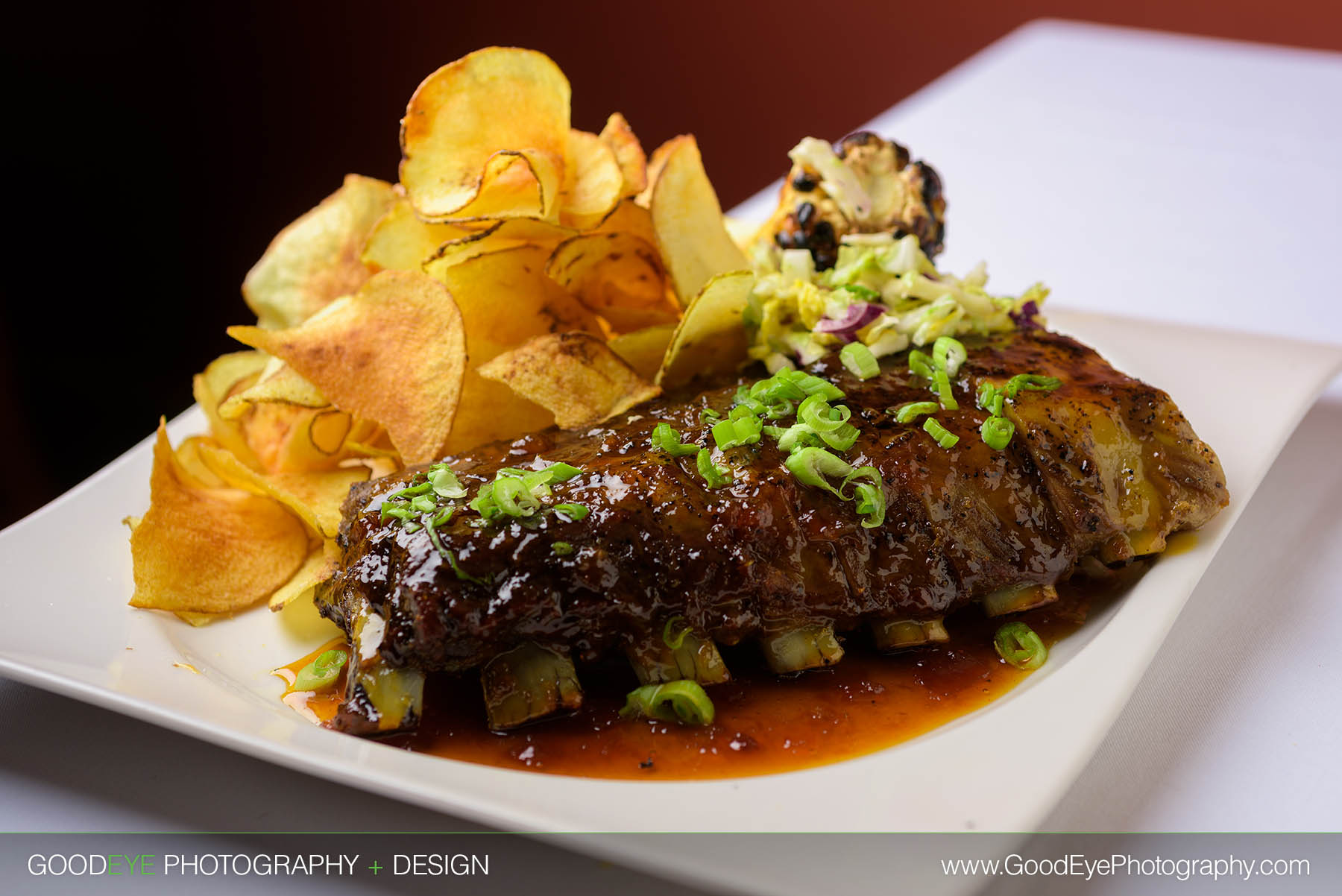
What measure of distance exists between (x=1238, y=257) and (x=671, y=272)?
2442 millimetres

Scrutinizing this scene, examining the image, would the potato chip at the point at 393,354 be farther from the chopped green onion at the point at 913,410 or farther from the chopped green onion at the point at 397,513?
the chopped green onion at the point at 913,410

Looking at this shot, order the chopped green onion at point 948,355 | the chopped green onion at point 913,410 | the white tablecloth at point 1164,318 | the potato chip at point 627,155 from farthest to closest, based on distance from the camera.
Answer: the potato chip at point 627,155 < the chopped green onion at point 948,355 < the chopped green onion at point 913,410 < the white tablecloth at point 1164,318

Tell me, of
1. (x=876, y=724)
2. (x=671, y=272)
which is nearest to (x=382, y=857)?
(x=876, y=724)

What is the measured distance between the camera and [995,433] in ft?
6.75

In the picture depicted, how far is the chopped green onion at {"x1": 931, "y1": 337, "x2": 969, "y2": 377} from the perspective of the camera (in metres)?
2.28

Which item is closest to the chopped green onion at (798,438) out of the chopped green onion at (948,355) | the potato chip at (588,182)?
the chopped green onion at (948,355)

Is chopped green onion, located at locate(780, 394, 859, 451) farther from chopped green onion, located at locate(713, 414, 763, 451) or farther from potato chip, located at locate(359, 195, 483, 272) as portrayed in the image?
potato chip, located at locate(359, 195, 483, 272)

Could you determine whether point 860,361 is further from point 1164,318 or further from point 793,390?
point 1164,318

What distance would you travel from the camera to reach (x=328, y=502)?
2.39 meters

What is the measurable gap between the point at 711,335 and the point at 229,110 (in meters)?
4.31

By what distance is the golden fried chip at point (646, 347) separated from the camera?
2.55 meters

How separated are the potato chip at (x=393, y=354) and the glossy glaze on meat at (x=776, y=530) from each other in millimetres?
218

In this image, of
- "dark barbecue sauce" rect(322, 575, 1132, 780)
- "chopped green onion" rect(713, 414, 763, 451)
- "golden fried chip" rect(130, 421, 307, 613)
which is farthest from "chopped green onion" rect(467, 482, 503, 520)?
"golden fried chip" rect(130, 421, 307, 613)

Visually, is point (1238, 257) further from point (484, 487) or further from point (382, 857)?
point (382, 857)
